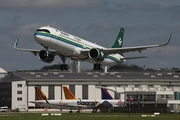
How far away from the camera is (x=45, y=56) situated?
9456 centimetres

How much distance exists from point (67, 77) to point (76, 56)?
7974cm

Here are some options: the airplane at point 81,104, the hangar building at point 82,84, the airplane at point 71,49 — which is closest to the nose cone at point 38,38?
the airplane at point 71,49

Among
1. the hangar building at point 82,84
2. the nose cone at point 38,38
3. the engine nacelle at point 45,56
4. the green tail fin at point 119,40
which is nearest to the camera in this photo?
the nose cone at point 38,38

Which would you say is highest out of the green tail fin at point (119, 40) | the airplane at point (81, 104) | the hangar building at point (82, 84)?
the green tail fin at point (119, 40)

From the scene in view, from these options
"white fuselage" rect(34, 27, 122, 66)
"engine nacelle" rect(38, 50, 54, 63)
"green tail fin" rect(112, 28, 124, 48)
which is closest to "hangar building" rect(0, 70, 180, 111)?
→ "green tail fin" rect(112, 28, 124, 48)

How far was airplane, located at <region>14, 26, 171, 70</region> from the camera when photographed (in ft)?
297

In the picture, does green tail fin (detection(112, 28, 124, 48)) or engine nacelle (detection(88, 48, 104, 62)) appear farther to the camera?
green tail fin (detection(112, 28, 124, 48))

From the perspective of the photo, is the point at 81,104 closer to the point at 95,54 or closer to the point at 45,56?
the point at 95,54

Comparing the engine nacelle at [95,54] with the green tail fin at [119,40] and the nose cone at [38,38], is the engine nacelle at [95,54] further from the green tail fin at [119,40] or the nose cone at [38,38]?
the green tail fin at [119,40]

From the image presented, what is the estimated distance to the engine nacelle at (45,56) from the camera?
94.4 metres

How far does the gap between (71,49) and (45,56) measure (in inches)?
176

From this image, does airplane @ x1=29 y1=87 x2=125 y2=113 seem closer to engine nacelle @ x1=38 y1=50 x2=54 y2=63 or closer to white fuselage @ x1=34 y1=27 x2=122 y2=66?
white fuselage @ x1=34 y1=27 x2=122 y2=66

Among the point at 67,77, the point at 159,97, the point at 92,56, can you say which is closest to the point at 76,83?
the point at 67,77

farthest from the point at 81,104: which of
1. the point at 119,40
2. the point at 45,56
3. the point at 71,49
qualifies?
the point at 71,49
